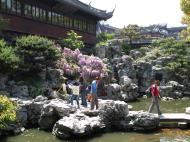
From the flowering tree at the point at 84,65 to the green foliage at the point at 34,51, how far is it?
4.79 metres

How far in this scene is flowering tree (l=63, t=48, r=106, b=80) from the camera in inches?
1268

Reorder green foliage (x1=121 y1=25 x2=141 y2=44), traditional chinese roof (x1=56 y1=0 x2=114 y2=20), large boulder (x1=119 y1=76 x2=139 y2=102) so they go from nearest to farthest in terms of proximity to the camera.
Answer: large boulder (x1=119 y1=76 x2=139 y2=102), traditional chinese roof (x1=56 y1=0 x2=114 y2=20), green foliage (x1=121 y1=25 x2=141 y2=44)

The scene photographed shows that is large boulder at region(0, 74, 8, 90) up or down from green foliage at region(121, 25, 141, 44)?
down

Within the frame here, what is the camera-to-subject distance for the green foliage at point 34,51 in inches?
1032

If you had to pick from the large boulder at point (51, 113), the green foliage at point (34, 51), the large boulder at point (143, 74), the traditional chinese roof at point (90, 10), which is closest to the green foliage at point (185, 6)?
the green foliage at point (34, 51)

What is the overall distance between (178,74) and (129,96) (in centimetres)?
949

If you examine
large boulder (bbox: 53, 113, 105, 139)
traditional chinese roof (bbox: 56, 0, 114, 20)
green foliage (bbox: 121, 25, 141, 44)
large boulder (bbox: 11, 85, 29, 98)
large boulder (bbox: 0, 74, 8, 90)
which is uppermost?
traditional chinese roof (bbox: 56, 0, 114, 20)

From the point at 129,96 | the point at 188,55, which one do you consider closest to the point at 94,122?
the point at 129,96

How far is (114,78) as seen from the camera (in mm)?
36562

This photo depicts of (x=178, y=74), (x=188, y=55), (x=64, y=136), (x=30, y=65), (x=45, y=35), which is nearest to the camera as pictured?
(x=64, y=136)

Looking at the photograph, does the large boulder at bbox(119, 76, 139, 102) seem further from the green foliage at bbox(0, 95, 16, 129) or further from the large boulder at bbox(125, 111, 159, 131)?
the green foliage at bbox(0, 95, 16, 129)

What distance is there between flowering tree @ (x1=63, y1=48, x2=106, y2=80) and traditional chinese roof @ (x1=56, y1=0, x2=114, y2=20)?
240 inches

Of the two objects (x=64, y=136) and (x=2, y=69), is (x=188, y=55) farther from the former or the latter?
(x=64, y=136)

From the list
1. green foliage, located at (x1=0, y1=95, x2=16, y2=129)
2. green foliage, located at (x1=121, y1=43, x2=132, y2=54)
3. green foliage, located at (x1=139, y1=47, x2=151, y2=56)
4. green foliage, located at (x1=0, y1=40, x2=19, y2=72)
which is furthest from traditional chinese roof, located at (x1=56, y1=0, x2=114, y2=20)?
green foliage, located at (x1=0, y1=95, x2=16, y2=129)
